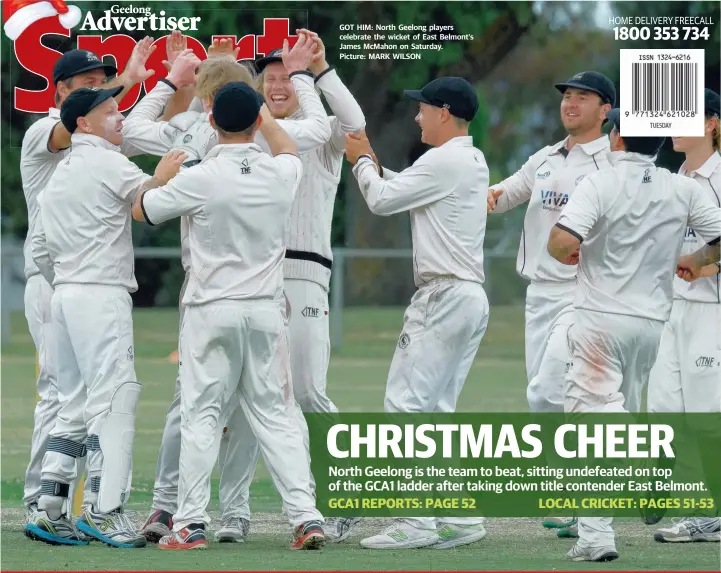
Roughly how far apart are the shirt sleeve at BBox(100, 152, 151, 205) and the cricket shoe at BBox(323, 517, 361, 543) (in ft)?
5.92

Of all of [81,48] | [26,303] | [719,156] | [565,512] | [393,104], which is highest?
[393,104]

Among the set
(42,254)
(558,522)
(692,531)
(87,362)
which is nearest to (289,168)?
(87,362)

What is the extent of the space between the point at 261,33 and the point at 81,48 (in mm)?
932

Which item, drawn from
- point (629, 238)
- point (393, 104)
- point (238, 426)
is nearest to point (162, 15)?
point (238, 426)

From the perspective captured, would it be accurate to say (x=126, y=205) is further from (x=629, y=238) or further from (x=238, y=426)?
(x=629, y=238)

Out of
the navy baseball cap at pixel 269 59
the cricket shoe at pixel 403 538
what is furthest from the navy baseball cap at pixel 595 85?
the cricket shoe at pixel 403 538

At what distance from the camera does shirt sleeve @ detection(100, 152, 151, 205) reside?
6.77m

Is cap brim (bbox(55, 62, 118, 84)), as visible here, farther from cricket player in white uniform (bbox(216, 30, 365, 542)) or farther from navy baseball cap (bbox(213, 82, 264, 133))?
navy baseball cap (bbox(213, 82, 264, 133))

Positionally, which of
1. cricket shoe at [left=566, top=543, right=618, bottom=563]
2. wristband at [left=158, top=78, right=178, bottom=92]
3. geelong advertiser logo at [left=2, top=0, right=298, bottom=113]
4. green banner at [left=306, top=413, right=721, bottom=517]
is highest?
geelong advertiser logo at [left=2, top=0, right=298, bottom=113]


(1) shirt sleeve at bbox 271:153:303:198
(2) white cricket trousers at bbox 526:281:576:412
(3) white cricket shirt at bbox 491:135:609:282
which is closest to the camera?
(1) shirt sleeve at bbox 271:153:303:198

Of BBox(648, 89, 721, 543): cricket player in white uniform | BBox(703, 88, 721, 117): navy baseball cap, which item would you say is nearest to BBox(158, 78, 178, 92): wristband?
BBox(648, 89, 721, 543): cricket player in white uniform

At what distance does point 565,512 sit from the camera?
666cm

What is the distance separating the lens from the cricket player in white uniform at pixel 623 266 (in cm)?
644

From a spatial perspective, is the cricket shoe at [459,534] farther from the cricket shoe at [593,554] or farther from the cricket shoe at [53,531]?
the cricket shoe at [53,531]
